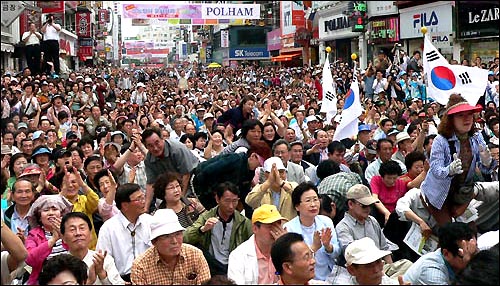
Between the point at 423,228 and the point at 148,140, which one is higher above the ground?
the point at 148,140

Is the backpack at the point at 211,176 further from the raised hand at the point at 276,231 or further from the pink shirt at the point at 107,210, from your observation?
the raised hand at the point at 276,231

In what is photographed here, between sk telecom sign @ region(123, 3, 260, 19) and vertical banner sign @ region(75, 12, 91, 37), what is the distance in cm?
1465

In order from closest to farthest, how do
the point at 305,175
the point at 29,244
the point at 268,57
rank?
the point at 29,244, the point at 305,175, the point at 268,57

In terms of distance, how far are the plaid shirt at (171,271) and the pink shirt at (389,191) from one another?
2433 mm

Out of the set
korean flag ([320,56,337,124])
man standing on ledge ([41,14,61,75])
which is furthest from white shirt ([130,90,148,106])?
korean flag ([320,56,337,124])

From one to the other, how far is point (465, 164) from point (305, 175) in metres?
2.27

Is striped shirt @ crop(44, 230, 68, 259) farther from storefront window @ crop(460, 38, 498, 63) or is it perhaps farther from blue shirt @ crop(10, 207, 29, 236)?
storefront window @ crop(460, 38, 498, 63)

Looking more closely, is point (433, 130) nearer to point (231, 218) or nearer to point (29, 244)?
point (231, 218)

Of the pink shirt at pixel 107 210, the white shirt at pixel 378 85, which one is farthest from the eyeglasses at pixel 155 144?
the white shirt at pixel 378 85

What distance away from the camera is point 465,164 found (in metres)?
5.35

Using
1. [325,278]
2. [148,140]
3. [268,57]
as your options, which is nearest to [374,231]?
[325,278]

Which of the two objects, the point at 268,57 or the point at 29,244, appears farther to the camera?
the point at 268,57

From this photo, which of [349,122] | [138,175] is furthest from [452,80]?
[138,175]

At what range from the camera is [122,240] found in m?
5.24
